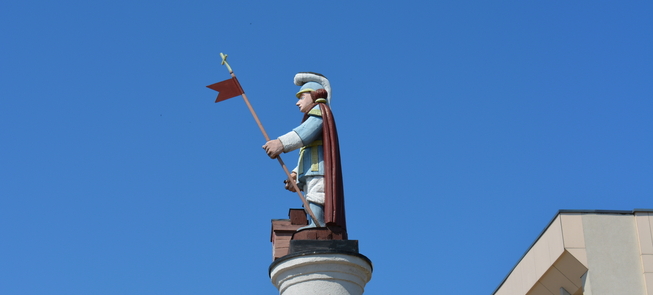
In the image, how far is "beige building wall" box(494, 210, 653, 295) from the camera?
16891 mm

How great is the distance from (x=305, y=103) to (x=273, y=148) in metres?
1.07

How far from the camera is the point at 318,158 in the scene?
38.1 ft

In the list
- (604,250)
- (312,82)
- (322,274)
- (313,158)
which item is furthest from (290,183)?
(604,250)

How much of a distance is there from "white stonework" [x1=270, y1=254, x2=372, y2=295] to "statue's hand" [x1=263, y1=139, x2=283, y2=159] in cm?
145

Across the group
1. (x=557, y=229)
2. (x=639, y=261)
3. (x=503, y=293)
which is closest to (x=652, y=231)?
(x=639, y=261)

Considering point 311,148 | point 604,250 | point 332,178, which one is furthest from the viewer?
point 604,250

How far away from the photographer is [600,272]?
17.0m

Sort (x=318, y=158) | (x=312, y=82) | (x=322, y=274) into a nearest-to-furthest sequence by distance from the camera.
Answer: (x=322, y=274) → (x=318, y=158) → (x=312, y=82)

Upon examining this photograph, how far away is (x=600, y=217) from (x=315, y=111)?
781cm

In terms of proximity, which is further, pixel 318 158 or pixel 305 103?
pixel 305 103

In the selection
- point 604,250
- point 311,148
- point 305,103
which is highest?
point 604,250

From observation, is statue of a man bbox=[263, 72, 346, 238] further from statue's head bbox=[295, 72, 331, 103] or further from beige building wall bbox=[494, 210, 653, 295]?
beige building wall bbox=[494, 210, 653, 295]

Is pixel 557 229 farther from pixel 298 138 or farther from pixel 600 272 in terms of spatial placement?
pixel 298 138

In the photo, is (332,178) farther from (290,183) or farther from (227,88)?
(227,88)
